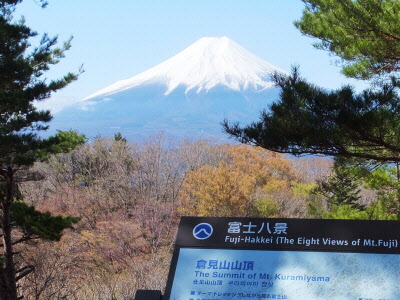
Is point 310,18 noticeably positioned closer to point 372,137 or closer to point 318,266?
point 372,137

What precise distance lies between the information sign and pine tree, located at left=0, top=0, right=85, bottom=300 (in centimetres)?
572

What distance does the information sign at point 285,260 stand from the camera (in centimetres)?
343

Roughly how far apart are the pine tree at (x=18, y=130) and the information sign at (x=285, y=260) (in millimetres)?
5721

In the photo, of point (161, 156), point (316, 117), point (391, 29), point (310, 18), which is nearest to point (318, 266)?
point (316, 117)

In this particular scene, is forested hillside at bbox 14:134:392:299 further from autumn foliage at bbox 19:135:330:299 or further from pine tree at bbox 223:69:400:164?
pine tree at bbox 223:69:400:164

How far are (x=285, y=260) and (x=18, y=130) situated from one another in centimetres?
738

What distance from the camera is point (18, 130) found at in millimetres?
10031

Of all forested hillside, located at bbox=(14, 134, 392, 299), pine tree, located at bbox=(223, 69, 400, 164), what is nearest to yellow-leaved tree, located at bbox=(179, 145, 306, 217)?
forested hillside, located at bbox=(14, 134, 392, 299)

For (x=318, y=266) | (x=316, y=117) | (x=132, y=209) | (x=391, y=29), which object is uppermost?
(x=391, y=29)

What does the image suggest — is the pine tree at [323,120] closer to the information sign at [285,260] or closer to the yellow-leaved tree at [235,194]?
the information sign at [285,260]

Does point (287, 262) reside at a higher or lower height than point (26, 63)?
lower

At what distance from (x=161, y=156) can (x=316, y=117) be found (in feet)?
81.5

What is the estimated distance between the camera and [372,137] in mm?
8070

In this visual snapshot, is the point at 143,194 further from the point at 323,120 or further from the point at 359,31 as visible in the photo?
the point at 323,120
